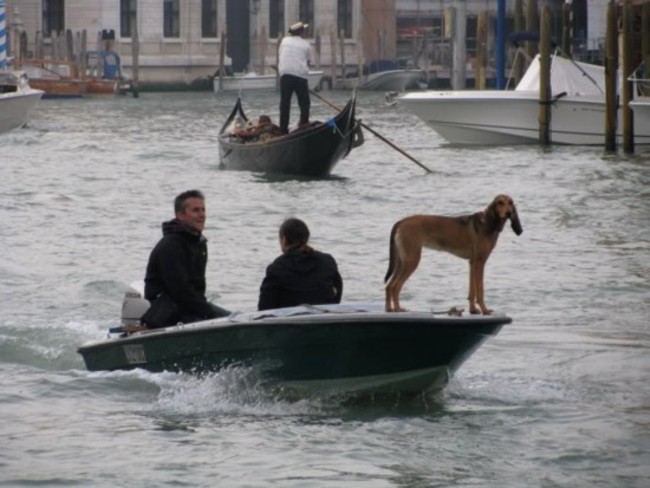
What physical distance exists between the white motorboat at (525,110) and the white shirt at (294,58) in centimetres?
524

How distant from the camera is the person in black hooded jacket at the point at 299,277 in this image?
29.4 feet

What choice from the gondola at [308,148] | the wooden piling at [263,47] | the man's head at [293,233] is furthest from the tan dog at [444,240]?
the wooden piling at [263,47]

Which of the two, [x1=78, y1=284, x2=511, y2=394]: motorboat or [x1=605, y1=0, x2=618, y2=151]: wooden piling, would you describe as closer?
[x1=78, y1=284, x2=511, y2=394]: motorboat

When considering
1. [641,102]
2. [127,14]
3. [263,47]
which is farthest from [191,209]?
[127,14]

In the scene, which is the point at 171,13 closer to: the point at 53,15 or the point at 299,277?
the point at 53,15

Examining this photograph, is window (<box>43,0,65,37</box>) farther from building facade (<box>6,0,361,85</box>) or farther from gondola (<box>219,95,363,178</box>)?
gondola (<box>219,95,363,178</box>)

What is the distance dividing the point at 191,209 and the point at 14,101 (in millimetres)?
20610

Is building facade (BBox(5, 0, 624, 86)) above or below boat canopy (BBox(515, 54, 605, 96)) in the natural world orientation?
above

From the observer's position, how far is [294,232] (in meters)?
8.91

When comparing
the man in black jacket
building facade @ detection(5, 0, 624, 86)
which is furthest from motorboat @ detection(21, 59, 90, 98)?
the man in black jacket

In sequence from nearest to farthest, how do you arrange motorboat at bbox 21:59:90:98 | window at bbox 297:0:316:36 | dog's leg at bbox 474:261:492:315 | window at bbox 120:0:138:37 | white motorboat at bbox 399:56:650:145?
dog's leg at bbox 474:261:492:315 → white motorboat at bbox 399:56:650:145 → motorboat at bbox 21:59:90:98 → window at bbox 120:0:138:37 → window at bbox 297:0:316:36

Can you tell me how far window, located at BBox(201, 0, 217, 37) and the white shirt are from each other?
34.7 meters

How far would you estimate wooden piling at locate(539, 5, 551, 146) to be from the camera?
24891 millimetres

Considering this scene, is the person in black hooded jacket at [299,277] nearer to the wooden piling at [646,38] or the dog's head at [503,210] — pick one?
the dog's head at [503,210]
